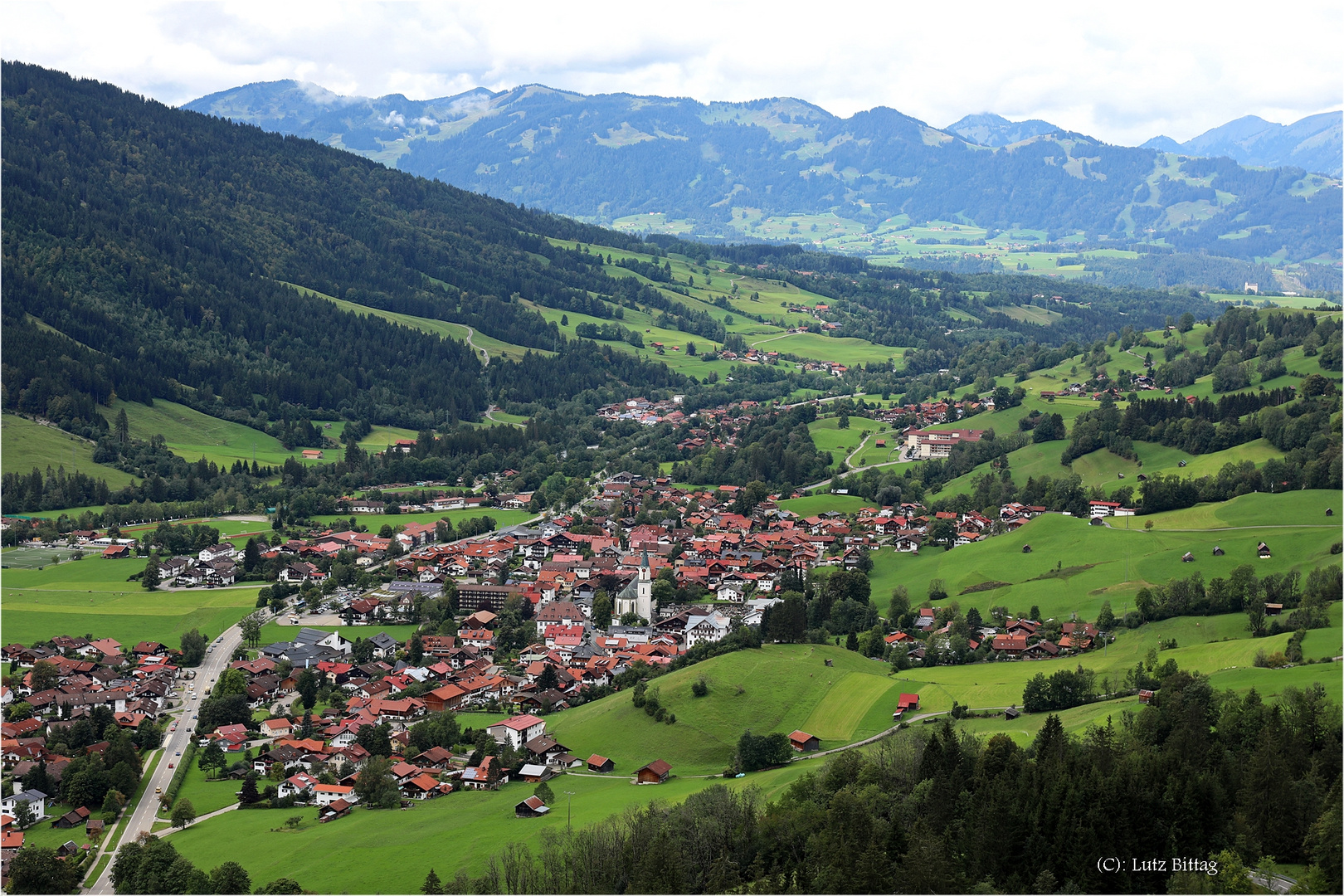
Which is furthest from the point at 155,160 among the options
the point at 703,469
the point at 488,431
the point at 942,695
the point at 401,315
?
the point at 942,695

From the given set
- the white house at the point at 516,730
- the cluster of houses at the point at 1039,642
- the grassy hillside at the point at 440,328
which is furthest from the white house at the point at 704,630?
the grassy hillside at the point at 440,328

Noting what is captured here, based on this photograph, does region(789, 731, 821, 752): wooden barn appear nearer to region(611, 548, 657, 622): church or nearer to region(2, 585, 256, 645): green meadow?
region(611, 548, 657, 622): church

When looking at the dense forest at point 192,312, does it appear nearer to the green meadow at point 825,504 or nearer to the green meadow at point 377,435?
the green meadow at point 377,435

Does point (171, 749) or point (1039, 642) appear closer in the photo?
point (171, 749)

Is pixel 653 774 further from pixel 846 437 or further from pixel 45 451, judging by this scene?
pixel 45 451

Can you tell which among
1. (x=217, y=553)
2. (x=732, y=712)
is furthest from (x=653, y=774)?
(x=217, y=553)

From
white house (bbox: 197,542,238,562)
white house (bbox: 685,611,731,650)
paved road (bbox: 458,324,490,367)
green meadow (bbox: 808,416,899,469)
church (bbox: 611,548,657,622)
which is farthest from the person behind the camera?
paved road (bbox: 458,324,490,367)

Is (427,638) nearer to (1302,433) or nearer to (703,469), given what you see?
(703,469)

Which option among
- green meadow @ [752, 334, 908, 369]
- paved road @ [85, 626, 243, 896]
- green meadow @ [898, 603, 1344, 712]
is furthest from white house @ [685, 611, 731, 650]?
green meadow @ [752, 334, 908, 369]
